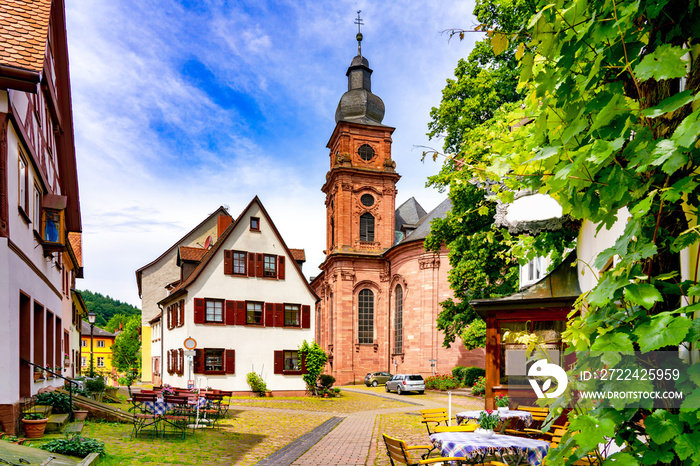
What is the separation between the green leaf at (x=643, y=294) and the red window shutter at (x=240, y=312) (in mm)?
26510

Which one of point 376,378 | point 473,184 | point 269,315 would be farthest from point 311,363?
point 376,378

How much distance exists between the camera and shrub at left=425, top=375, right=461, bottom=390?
35.5 m

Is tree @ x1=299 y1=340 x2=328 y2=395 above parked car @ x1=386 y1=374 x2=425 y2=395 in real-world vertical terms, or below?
above

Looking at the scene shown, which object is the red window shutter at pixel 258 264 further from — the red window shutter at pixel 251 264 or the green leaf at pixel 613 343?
the green leaf at pixel 613 343

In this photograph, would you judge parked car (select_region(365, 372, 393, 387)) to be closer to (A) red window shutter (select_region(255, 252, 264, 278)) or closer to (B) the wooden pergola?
(A) red window shutter (select_region(255, 252, 264, 278))

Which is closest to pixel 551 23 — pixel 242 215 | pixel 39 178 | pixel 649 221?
pixel 649 221

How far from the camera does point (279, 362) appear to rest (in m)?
27.9

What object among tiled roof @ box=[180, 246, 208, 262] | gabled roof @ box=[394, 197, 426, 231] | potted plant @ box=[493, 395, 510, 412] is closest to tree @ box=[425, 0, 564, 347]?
potted plant @ box=[493, 395, 510, 412]

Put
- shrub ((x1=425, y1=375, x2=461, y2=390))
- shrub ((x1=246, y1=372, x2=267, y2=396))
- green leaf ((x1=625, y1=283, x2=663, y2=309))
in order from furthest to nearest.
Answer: shrub ((x1=425, y1=375, x2=461, y2=390)) → shrub ((x1=246, y1=372, x2=267, y2=396)) → green leaf ((x1=625, y1=283, x2=663, y2=309))

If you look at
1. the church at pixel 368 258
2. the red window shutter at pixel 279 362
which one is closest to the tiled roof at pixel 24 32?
the red window shutter at pixel 279 362

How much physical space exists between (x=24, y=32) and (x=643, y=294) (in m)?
12.0

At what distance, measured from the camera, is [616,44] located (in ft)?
8.23

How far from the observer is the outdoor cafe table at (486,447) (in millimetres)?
7516

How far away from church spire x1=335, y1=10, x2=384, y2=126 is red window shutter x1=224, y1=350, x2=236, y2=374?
28.3 meters
